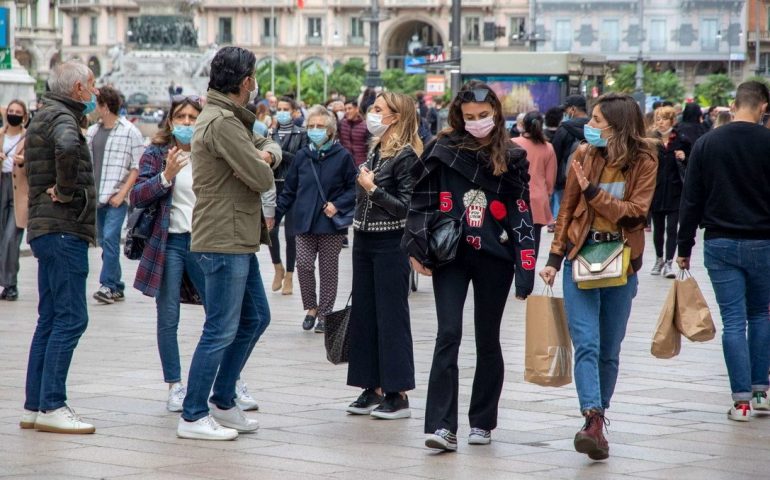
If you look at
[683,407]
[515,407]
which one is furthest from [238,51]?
[683,407]

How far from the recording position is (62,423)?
786 centimetres

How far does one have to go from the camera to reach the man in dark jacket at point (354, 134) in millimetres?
20141

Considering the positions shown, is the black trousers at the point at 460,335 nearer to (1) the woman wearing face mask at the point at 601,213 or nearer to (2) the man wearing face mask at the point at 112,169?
(1) the woman wearing face mask at the point at 601,213

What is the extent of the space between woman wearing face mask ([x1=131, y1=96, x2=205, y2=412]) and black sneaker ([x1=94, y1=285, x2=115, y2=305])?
218 inches

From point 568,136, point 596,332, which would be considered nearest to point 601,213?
point 596,332

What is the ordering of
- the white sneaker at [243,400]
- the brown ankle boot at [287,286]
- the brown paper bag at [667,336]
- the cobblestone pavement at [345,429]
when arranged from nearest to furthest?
the cobblestone pavement at [345,429], the brown paper bag at [667,336], the white sneaker at [243,400], the brown ankle boot at [287,286]

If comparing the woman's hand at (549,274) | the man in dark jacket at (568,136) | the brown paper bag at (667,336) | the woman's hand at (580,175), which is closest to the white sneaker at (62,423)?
the woman's hand at (549,274)

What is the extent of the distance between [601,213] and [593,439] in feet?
3.45

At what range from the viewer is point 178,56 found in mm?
54969

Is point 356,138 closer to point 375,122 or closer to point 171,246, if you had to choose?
point 375,122

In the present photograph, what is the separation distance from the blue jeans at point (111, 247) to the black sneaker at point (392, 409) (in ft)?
20.5

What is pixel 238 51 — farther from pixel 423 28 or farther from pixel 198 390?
pixel 423 28

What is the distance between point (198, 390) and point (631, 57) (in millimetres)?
90741

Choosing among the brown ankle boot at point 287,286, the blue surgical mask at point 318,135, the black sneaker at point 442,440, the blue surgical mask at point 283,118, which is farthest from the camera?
the blue surgical mask at point 283,118
